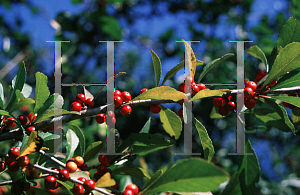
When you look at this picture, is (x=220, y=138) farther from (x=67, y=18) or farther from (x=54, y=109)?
(x=54, y=109)

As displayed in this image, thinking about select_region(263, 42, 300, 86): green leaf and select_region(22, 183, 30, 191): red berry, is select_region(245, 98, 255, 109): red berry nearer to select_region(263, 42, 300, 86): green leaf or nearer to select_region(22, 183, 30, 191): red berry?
select_region(263, 42, 300, 86): green leaf

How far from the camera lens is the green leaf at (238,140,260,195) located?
919 millimetres

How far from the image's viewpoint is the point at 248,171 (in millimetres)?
936

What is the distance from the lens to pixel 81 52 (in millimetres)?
3301

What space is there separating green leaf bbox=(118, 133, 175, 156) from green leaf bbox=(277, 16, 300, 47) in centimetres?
59

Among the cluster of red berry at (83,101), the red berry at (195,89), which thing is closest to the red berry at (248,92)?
the red berry at (195,89)

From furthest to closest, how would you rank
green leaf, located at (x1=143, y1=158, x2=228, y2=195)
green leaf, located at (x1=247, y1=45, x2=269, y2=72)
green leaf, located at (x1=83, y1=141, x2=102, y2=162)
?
1. green leaf, located at (x1=247, y1=45, x2=269, y2=72)
2. green leaf, located at (x1=83, y1=141, x2=102, y2=162)
3. green leaf, located at (x1=143, y1=158, x2=228, y2=195)

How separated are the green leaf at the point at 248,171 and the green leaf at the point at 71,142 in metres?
0.63

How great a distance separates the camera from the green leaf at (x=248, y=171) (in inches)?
36.2

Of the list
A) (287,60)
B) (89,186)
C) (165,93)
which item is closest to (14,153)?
(89,186)

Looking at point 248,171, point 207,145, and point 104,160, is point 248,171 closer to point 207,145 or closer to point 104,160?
point 207,145

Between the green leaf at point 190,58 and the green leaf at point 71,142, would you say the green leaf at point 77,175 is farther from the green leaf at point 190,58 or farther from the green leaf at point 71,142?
the green leaf at point 190,58

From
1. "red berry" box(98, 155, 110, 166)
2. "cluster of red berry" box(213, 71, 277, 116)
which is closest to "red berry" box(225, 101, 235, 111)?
"cluster of red berry" box(213, 71, 277, 116)

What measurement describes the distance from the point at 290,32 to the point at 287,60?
0.73 ft
